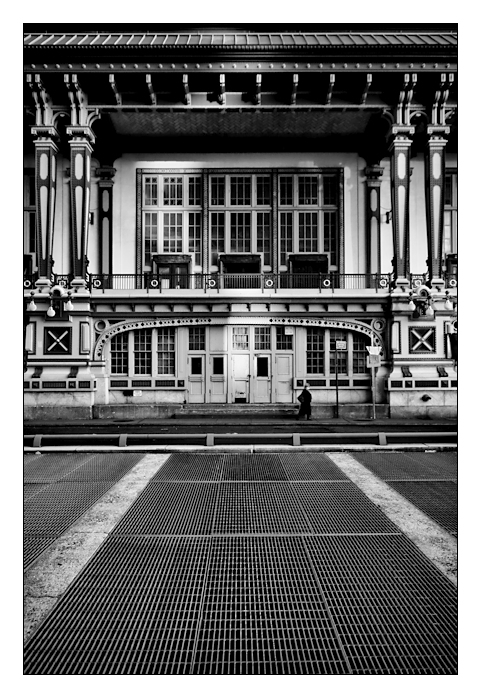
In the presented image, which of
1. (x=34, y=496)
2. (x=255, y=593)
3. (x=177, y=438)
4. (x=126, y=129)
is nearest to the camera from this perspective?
(x=255, y=593)

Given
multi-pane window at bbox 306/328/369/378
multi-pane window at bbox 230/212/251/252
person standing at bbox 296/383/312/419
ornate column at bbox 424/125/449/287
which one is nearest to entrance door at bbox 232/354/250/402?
multi-pane window at bbox 306/328/369/378

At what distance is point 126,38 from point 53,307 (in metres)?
12.6

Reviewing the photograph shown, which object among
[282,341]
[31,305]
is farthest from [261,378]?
[31,305]

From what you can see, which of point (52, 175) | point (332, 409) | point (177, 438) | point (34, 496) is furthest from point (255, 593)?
point (52, 175)

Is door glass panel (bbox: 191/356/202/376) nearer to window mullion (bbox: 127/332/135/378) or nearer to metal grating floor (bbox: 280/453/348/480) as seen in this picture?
window mullion (bbox: 127/332/135/378)

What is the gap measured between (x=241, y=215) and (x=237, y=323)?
6.46 m

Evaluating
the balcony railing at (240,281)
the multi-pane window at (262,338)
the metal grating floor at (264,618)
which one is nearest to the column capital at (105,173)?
the balcony railing at (240,281)

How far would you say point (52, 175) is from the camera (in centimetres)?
1994

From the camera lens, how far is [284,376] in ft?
69.5

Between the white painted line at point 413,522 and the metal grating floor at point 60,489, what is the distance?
4.39 metres

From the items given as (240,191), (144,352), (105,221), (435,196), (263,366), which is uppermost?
(240,191)

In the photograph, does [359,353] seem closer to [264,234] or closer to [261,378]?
[261,378]

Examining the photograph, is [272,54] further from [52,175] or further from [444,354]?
[444,354]

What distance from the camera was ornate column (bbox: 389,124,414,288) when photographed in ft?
65.2
